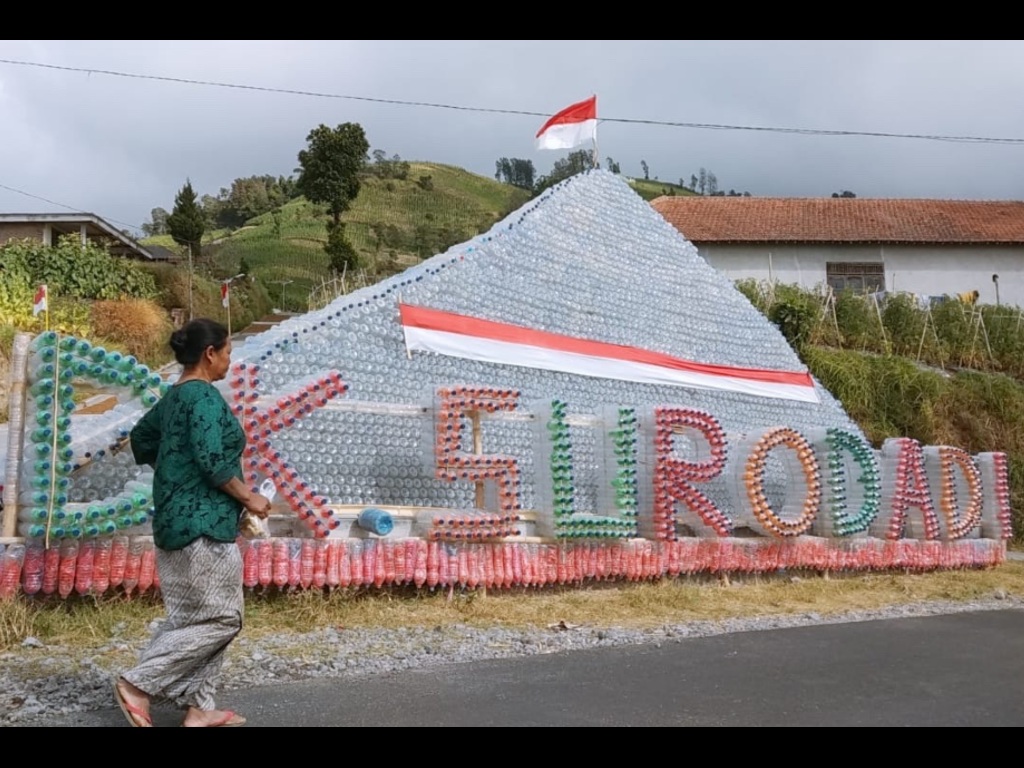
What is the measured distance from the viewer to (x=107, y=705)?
4285 mm

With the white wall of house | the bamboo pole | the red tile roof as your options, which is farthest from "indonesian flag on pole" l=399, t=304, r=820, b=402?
the red tile roof

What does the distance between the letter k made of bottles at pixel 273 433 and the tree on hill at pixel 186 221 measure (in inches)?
1217

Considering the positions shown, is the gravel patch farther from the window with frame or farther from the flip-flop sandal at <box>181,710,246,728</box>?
the window with frame

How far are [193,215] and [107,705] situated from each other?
34.5 metres

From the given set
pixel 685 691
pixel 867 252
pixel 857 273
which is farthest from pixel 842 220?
pixel 685 691

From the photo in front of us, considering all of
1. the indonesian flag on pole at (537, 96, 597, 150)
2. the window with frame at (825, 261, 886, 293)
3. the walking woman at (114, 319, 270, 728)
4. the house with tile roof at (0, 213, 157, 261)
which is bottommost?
the walking woman at (114, 319, 270, 728)

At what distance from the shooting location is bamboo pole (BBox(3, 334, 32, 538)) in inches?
231

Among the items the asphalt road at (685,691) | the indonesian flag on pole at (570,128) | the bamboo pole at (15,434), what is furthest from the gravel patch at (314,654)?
the indonesian flag on pole at (570,128)

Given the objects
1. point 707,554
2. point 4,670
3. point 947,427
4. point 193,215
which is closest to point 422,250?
point 193,215

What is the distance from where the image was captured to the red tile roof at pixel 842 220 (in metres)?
25.8

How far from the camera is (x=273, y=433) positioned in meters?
6.96

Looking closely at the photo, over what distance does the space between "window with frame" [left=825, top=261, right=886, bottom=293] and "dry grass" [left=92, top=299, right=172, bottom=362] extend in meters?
16.7

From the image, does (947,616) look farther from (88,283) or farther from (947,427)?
(88,283)

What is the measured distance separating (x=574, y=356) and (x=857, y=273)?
1855 cm
